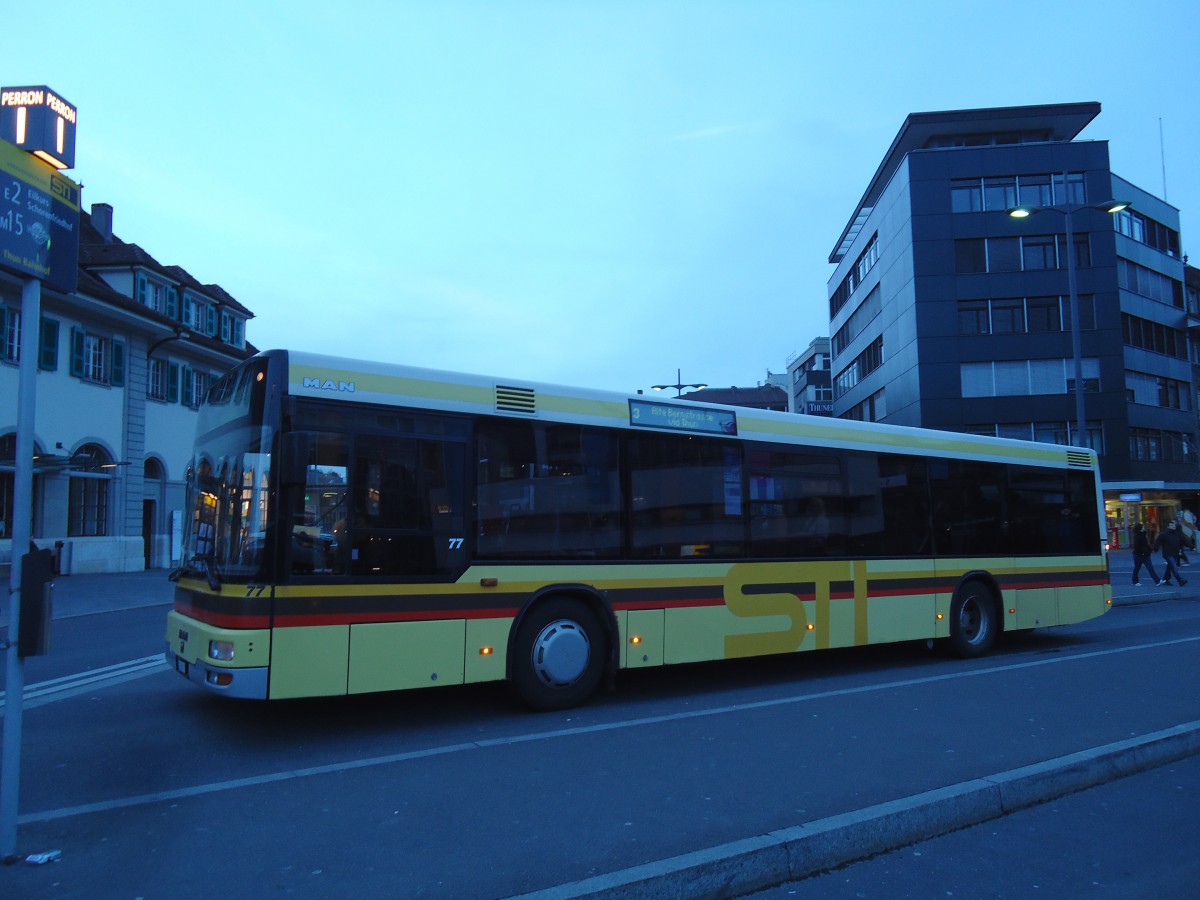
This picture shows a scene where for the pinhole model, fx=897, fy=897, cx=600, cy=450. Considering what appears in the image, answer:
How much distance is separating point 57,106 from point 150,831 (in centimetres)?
376

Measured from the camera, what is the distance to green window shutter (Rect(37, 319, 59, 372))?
86.2 ft

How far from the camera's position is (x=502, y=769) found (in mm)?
6012

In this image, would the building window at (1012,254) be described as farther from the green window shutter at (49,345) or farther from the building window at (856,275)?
the green window shutter at (49,345)

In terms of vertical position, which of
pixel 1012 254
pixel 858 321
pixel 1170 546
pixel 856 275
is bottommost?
pixel 1170 546

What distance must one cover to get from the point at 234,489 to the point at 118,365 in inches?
1063

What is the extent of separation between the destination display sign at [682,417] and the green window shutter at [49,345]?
24.1 metres

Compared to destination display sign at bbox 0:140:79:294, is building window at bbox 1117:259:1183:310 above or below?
above

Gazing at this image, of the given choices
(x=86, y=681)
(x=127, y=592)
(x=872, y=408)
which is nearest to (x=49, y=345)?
(x=127, y=592)

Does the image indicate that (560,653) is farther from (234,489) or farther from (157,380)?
(157,380)

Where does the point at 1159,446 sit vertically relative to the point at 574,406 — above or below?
above

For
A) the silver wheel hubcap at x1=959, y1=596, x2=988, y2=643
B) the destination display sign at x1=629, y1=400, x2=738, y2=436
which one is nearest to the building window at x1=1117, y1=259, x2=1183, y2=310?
the silver wheel hubcap at x1=959, y1=596, x2=988, y2=643

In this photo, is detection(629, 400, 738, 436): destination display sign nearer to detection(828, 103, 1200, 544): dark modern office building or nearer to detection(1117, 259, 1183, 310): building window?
detection(828, 103, 1200, 544): dark modern office building

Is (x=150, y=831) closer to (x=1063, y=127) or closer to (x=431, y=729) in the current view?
(x=431, y=729)

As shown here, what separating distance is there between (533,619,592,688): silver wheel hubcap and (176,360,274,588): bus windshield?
8.30 feet
